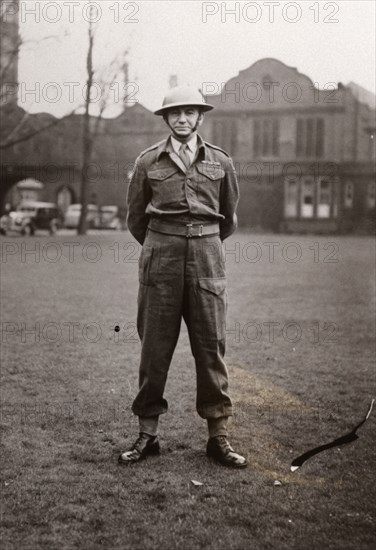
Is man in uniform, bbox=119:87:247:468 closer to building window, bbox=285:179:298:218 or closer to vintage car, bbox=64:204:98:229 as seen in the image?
vintage car, bbox=64:204:98:229

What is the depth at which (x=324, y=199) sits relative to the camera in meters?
46.9

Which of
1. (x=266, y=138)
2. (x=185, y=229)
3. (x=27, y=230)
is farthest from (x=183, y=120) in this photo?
(x=266, y=138)

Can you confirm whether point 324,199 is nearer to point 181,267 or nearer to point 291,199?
point 291,199

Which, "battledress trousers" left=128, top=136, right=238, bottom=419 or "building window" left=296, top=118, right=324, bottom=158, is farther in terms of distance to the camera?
"building window" left=296, top=118, right=324, bottom=158

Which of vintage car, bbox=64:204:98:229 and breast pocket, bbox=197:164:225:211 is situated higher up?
vintage car, bbox=64:204:98:229

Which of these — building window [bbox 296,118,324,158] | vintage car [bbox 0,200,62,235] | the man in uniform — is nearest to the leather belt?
the man in uniform

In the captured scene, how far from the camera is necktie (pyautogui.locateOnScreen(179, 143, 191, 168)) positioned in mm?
4357

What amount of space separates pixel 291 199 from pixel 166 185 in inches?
1743

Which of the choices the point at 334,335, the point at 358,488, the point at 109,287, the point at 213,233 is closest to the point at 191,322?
the point at 213,233

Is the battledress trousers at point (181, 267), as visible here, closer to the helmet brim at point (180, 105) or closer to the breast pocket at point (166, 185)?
the breast pocket at point (166, 185)

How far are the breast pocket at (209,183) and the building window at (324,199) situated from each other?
4338 centimetres

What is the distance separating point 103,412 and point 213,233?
1.91 meters

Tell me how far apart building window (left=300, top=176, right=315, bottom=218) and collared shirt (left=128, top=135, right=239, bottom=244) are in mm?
43422

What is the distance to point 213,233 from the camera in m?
4.44
